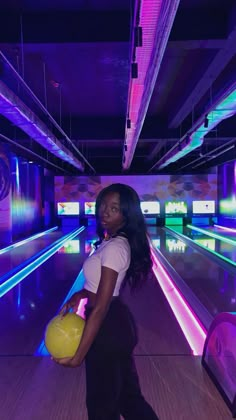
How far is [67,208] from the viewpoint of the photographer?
16750 millimetres

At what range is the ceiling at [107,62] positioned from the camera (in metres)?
3.95

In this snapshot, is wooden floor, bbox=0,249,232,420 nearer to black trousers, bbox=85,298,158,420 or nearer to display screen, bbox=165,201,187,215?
black trousers, bbox=85,298,158,420

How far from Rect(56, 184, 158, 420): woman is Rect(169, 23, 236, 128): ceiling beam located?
339cm

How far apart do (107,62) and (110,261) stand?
4631 mm

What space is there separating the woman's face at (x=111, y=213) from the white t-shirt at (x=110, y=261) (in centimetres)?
7

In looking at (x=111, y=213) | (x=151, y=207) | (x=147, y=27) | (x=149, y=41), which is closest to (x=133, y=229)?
(x=111, y=213)

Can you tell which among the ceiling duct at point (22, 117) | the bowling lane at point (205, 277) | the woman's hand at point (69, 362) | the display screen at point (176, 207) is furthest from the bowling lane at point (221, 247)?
the woman's hand at point (69, 362)

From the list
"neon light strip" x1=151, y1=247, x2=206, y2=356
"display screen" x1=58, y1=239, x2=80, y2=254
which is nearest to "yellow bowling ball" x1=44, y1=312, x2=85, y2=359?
"neon light strip" x1=151, y1=247, x2=206, y2=356

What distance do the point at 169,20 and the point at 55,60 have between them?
9.54 ft

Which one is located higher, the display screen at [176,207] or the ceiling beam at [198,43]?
the ceiling beam at [198,43]

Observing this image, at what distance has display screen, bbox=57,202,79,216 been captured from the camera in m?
16.7

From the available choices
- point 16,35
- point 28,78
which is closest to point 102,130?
point 28,78

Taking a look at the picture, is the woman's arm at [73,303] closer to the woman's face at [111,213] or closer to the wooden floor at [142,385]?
the woman's face at [111,213]

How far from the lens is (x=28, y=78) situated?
596cm
